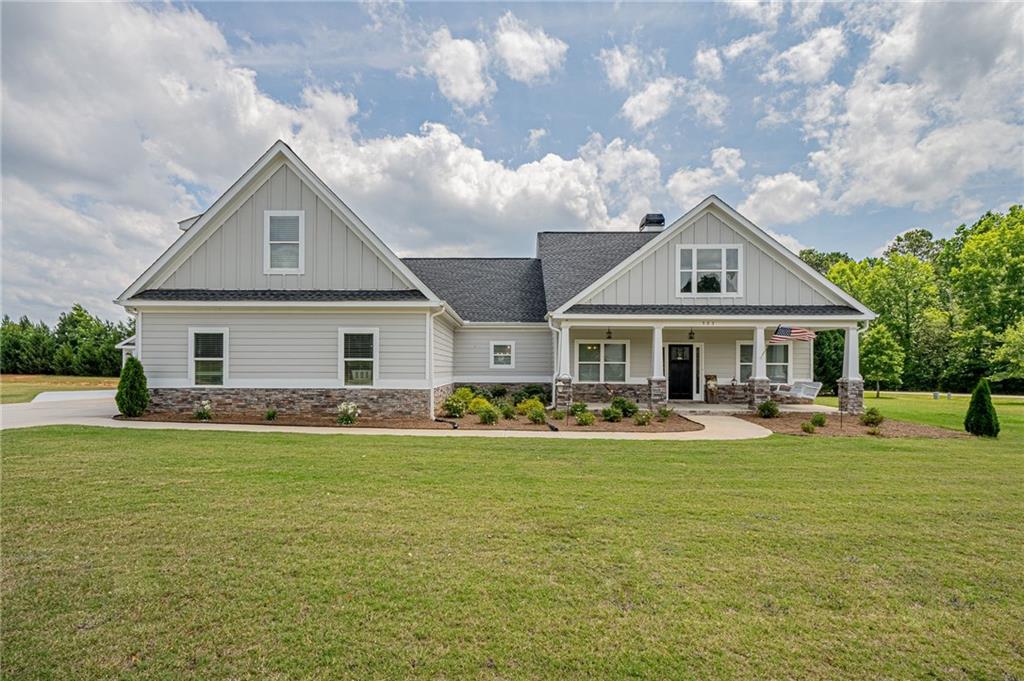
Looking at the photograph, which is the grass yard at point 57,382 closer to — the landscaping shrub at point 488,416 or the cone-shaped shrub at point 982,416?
the landscaping shrub at point 488,416

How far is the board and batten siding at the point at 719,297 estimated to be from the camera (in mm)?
16391

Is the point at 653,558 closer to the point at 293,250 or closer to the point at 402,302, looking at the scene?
the point at 402,302

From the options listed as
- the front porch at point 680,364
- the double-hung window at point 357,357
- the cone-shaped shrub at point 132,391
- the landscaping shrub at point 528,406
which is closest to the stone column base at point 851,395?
the front porch at point 680,364

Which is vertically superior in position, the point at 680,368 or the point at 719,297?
the point at 719,297

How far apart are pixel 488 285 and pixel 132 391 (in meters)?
12.7

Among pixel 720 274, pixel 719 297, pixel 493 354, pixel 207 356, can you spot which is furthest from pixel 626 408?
pixel 207 356

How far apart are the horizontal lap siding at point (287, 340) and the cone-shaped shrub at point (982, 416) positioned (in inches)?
548

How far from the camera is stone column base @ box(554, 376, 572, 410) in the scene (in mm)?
15594

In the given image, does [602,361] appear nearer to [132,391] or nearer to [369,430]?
[369,430]

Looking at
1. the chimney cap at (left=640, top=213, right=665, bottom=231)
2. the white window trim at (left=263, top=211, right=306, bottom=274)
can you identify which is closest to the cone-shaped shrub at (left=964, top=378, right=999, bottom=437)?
the chimney cap at (left=640, top=213, right=665, bottom=231)

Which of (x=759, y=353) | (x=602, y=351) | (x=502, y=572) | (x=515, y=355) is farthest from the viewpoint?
(x=515, y=355)

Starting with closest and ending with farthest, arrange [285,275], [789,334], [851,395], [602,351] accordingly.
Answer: [285,275] < [851,395] < [789,334] < [602,351]

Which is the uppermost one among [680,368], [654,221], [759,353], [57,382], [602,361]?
[654,221]

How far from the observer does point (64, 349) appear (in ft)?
108
